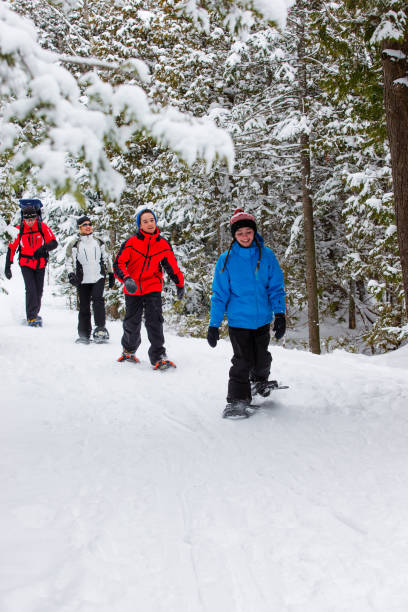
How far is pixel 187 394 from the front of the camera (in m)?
5.78

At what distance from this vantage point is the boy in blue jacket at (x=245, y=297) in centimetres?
501

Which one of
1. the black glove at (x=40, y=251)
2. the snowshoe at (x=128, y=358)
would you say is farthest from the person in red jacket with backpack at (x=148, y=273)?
the black glove at (x=40, y=251)

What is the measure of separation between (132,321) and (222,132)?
4847 mm

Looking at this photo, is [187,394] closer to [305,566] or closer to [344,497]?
[344,497]

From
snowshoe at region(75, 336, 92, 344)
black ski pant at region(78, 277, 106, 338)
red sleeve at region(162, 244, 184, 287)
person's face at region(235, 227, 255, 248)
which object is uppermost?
person's face at region(235, 227, 255, 248)

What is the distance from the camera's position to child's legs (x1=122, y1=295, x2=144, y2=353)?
282 inches

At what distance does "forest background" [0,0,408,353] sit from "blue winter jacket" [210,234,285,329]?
1.18m

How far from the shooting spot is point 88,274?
8.58 meters

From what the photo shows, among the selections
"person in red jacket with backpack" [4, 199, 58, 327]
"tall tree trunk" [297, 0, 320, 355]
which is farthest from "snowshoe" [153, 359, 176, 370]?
"tall tree trunk" [297, 0, 320, 355]

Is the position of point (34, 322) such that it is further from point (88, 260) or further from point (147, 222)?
point (147, 222)

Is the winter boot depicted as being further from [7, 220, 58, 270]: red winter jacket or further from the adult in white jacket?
[7, 220, 58, 270]: red winter jacket

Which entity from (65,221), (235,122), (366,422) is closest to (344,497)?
(366,422)

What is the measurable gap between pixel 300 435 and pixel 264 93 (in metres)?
10.6

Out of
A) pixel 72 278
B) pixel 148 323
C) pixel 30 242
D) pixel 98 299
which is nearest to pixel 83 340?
pixel 98 299
